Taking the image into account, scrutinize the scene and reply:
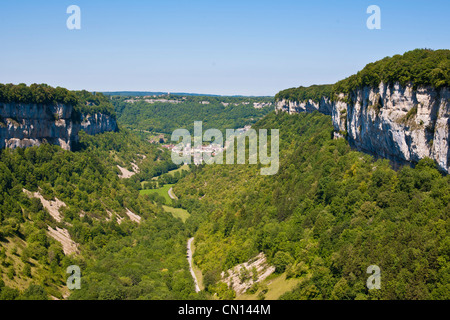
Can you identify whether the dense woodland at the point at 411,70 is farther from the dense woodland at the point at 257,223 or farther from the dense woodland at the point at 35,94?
the dense woodland at the point at 35,94

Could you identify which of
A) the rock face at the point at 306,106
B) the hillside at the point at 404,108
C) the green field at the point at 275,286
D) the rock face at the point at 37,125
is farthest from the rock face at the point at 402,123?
the rock face at the point at 37,125

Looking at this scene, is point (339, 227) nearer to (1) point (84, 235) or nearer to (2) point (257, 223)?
(2) point (257, 223)

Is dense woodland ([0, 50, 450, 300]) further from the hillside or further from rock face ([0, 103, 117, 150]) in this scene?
rock face ([0, 103, 117, 150])

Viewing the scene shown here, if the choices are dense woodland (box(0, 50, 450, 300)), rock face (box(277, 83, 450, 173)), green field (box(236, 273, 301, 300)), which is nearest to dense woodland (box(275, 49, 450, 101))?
dense woodland (box(0, 50, 450, 300))

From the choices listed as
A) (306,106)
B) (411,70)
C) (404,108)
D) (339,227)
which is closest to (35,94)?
(306,106)

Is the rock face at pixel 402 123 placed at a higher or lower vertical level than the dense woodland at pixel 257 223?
higher

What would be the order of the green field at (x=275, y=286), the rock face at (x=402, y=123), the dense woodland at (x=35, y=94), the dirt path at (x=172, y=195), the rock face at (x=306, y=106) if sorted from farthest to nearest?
the dirt path at (x=172, y=195) < the rock face at (x=306, y=106) < the dense woodland at (x=35, y=94) < the green field at (x=275, y=286) < the rock face at (x=402, y=123)
